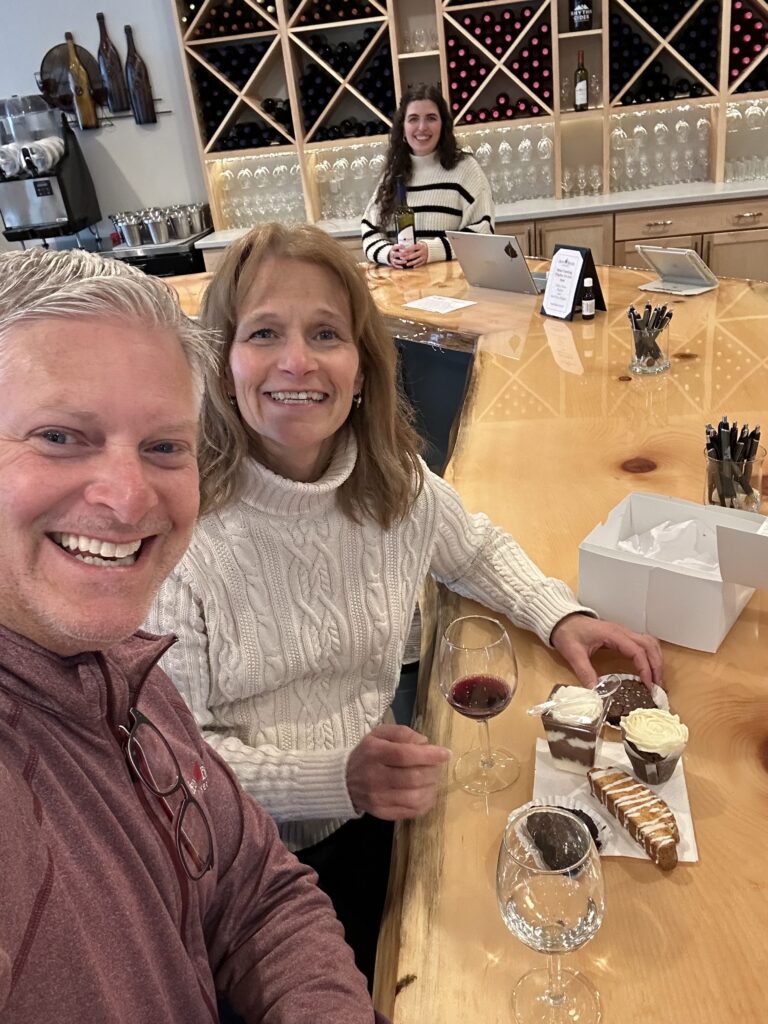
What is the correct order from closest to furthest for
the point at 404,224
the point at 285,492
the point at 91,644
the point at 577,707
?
the point at 91,644
the point at 577,707
the point at 285,492
the point at 404,224

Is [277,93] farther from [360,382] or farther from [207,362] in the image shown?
[207,362]

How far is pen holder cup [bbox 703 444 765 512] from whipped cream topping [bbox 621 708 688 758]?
1.92ft

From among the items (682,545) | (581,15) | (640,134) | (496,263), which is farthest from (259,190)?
(682,545)

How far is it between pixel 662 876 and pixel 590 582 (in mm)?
480

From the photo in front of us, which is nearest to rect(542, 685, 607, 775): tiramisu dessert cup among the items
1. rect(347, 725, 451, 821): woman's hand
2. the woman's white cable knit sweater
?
rect(347, 725, 451, 821): woman's hand

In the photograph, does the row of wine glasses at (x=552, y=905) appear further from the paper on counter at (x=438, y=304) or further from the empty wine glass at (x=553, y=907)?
the paper on counter at (x=438, y=304)

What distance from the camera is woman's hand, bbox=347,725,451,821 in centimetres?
99

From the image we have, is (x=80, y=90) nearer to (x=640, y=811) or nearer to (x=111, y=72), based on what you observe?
(x=111, y=72)

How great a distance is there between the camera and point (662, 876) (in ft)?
2.74

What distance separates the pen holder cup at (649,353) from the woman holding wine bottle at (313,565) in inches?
43.3

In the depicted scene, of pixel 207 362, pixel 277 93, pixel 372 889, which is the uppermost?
pixel 277 93

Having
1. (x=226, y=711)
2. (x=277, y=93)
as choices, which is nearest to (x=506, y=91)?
(x=277, y=93)

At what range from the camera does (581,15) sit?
14.9ft

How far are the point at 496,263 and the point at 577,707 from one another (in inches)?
99.0
